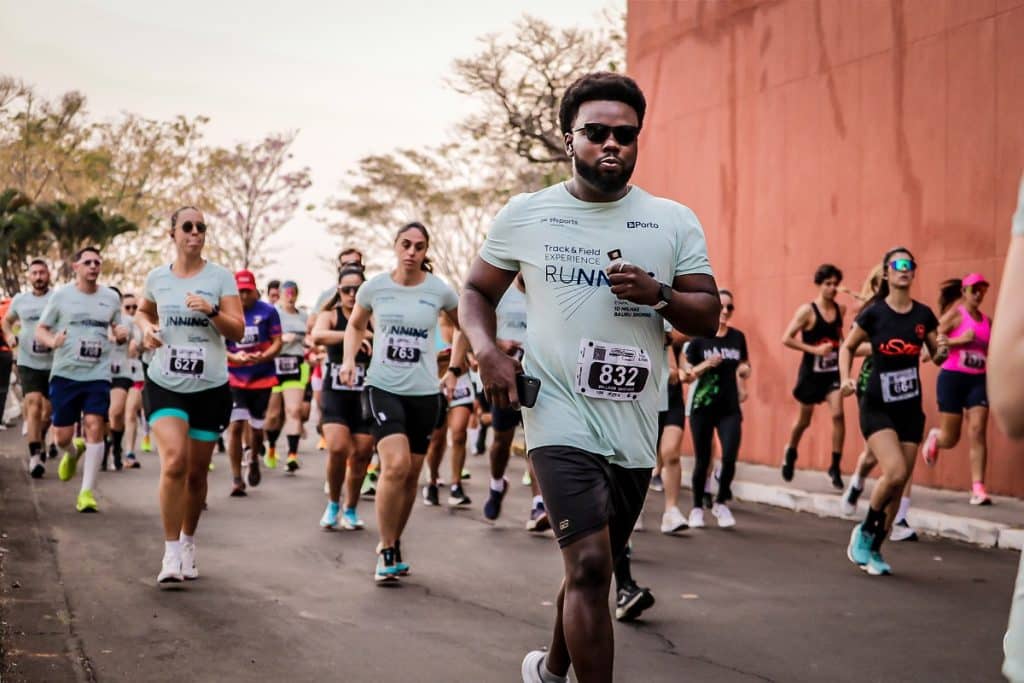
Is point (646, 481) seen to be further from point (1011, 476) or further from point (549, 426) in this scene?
point (1011, 476)

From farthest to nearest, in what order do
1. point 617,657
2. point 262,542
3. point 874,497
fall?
point 262,542 → point 874,497 → point 617,657

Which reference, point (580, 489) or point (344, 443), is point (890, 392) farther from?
Result: point (580, 489)

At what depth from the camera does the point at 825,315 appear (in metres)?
12.6

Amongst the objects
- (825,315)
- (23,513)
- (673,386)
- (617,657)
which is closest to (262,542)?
(23,513)

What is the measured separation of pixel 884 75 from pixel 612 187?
1075 centimetres

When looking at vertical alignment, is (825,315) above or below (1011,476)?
above

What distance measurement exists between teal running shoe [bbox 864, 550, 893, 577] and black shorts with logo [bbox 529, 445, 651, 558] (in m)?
4.20

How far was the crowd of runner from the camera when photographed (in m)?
4.05

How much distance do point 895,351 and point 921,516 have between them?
9.04 feet

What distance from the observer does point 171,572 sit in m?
7.13

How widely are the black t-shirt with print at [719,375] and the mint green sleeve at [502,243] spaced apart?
→ 616 cm

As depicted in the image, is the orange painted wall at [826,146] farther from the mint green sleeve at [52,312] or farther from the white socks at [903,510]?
the mint green sleeve at [52,312]

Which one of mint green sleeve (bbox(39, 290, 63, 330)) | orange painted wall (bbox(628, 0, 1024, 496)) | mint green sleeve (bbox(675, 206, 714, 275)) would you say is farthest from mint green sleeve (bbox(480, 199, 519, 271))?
orange painted wall (bbox(628, 0, 1024, 496))

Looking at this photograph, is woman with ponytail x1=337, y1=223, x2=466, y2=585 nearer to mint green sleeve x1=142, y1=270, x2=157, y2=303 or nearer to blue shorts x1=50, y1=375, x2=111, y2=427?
mint green sleeve x1=142, y1=270, x2=157, y2=303
